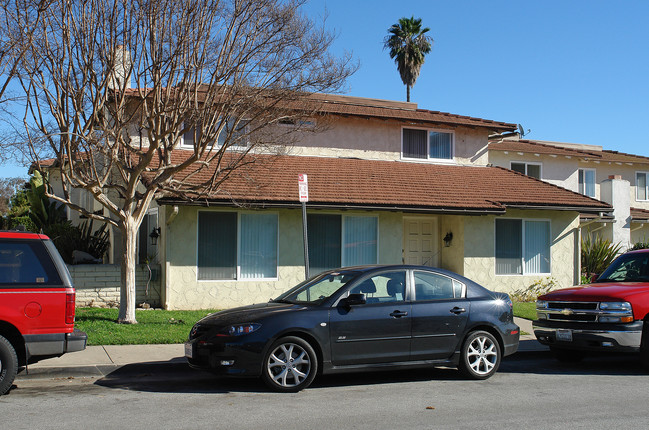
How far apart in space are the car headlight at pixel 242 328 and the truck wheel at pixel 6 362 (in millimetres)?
2411

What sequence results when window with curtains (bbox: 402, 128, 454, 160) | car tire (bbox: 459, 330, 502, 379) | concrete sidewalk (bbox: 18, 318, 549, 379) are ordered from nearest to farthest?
concrete sidewalk (bbox: 18, 318, 549, 379) → car tire (bbox: 459, 330, 502, 379) → window with curtains (bbox: 402, 128, 454, 160)

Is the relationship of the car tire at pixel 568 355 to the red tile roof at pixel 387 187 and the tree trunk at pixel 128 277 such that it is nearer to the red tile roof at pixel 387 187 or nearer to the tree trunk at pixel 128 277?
the red tile roof at pixel 387 187

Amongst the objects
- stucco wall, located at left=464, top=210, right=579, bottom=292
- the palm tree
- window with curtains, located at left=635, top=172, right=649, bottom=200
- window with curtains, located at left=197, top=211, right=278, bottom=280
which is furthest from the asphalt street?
the palm tree

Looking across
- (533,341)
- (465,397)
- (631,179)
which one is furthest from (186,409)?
(631,179)

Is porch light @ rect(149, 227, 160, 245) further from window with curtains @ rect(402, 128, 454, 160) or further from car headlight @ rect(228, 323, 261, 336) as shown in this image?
car headlight @ rect(228, 323, 261, 336)

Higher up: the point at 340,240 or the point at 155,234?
the point at 155,234

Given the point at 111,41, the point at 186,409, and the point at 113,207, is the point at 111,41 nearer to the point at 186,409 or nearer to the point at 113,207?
the point at 113,207

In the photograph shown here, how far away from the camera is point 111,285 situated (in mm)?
14773

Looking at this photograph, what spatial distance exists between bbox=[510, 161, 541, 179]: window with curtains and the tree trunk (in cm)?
1775

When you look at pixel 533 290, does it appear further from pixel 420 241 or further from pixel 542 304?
pixel 542 304

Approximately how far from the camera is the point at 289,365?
8047mm

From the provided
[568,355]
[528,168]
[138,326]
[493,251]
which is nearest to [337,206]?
[493,251]

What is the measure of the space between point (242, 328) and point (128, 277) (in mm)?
5147

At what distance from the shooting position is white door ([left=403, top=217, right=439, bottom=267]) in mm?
18234
